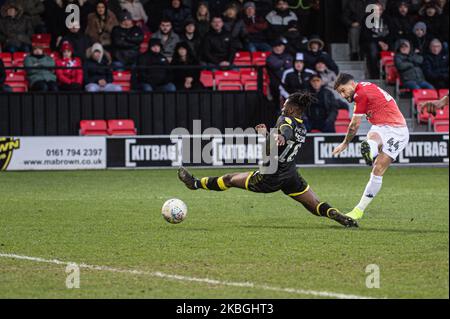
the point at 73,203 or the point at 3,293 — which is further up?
the point at 3,293

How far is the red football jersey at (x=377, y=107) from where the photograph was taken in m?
12.6

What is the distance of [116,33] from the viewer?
2273 cm

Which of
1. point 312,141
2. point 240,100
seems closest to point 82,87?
point 240,100

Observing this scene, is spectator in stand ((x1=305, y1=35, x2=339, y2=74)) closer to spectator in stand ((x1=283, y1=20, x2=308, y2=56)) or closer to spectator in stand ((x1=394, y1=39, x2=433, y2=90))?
spectator in stand ((x1=283, y1=20, x2=308, y2=56))

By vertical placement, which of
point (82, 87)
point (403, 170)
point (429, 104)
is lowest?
point (403, 170)

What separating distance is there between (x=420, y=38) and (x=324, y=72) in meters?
3.16

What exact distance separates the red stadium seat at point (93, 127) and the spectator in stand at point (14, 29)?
3.07m

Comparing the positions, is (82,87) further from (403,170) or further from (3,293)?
(3,293)

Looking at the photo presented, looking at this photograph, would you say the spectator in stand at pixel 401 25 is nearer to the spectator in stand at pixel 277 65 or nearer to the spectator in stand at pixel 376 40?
the spectator in stand at pixel 376 40

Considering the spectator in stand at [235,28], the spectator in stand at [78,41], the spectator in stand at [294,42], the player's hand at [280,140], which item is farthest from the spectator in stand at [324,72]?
the player's hand at [280,140]

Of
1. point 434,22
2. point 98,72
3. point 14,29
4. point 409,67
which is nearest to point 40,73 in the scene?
point 98,72

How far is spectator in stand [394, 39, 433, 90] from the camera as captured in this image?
23.1 meters

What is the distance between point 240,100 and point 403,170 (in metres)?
3.68

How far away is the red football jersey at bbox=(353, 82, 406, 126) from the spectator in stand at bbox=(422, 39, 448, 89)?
11029mm
